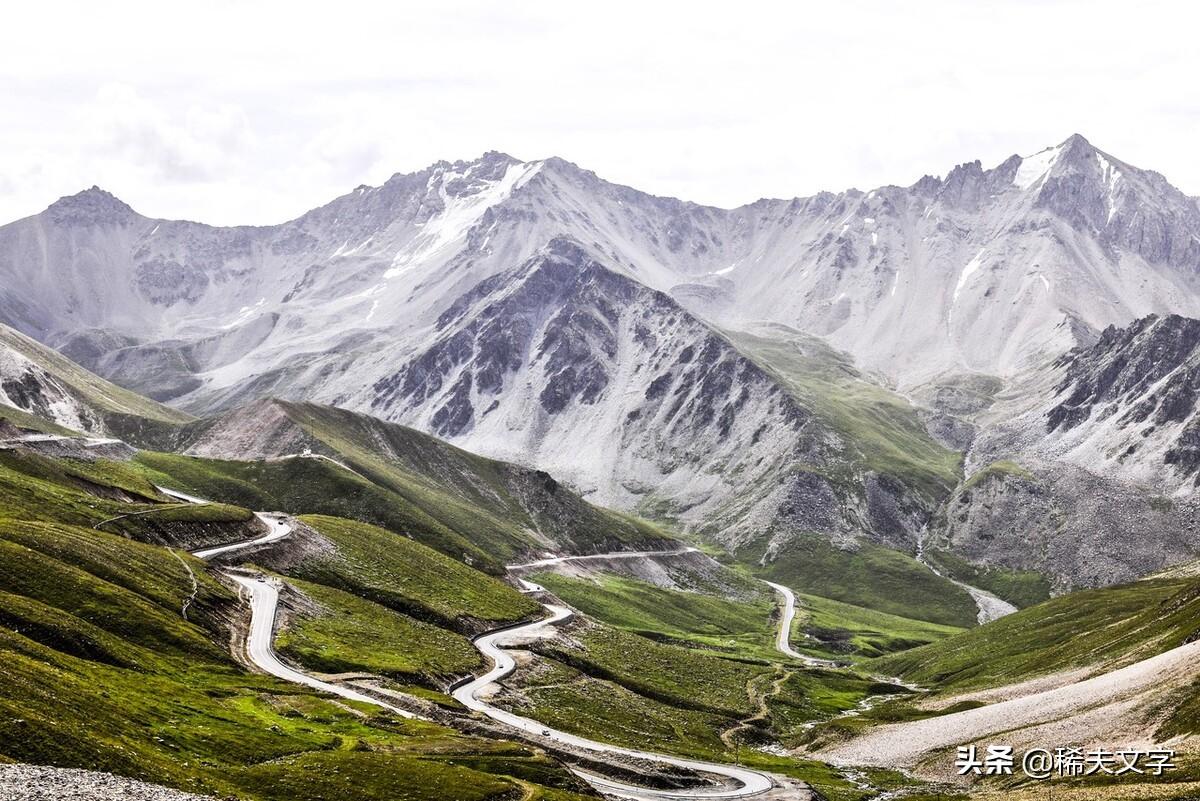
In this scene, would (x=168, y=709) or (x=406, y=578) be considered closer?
(x=168, y=709)

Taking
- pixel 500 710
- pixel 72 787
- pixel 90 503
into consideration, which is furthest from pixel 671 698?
pixel 72 787

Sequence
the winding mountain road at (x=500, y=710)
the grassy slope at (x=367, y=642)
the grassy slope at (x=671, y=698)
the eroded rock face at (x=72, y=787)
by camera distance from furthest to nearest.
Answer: the grassy slope at (x=671, y=698)
the grassy slope at (x=367, y=642)
the winding mountain road at (x=500, y=710)
the eroded rock face at (x=72, y=787)

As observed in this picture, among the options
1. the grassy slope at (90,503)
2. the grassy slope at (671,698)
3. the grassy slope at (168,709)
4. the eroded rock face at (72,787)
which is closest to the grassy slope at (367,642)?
the grassy slope at (168,709)

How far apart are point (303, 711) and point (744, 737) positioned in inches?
2745

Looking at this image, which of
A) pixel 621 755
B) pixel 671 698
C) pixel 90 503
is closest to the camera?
pixel 621 755

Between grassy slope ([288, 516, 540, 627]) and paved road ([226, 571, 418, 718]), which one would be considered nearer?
paved road ([226, 571, 418, 718])

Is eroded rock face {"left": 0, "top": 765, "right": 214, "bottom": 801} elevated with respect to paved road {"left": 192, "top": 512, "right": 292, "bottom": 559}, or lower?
lower

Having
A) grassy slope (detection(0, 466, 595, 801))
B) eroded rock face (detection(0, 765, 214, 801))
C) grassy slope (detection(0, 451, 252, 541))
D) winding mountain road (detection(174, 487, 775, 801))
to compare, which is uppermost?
grassy slope (detection(0, 451, 252, 541))

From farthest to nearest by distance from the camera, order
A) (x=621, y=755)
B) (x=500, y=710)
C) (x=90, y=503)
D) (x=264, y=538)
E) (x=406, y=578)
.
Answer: (x=406, y=578)
(x=264, y=538)
(x=90, y=503)
(x=500, y=710)
(x=621, y=755)

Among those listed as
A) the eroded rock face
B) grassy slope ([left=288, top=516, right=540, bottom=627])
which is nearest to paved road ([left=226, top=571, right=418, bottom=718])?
grassy slope ([left=288, top=516, right=540, bottom=627])

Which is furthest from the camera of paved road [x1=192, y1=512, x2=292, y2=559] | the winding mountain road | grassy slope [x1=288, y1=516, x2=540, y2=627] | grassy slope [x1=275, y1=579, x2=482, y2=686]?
grassy slope [x1=288, y1=516, x2=540, y2=627]

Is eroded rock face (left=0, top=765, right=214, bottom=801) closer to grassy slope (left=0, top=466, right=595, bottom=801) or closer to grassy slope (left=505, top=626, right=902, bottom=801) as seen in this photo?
grassy slope (left=0, top=466, right=595, bottom=801)

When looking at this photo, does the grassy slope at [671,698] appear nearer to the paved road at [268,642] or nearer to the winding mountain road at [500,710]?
the winding mountain road at [500,710]

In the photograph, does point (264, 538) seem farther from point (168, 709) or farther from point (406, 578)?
point (168, 709)
